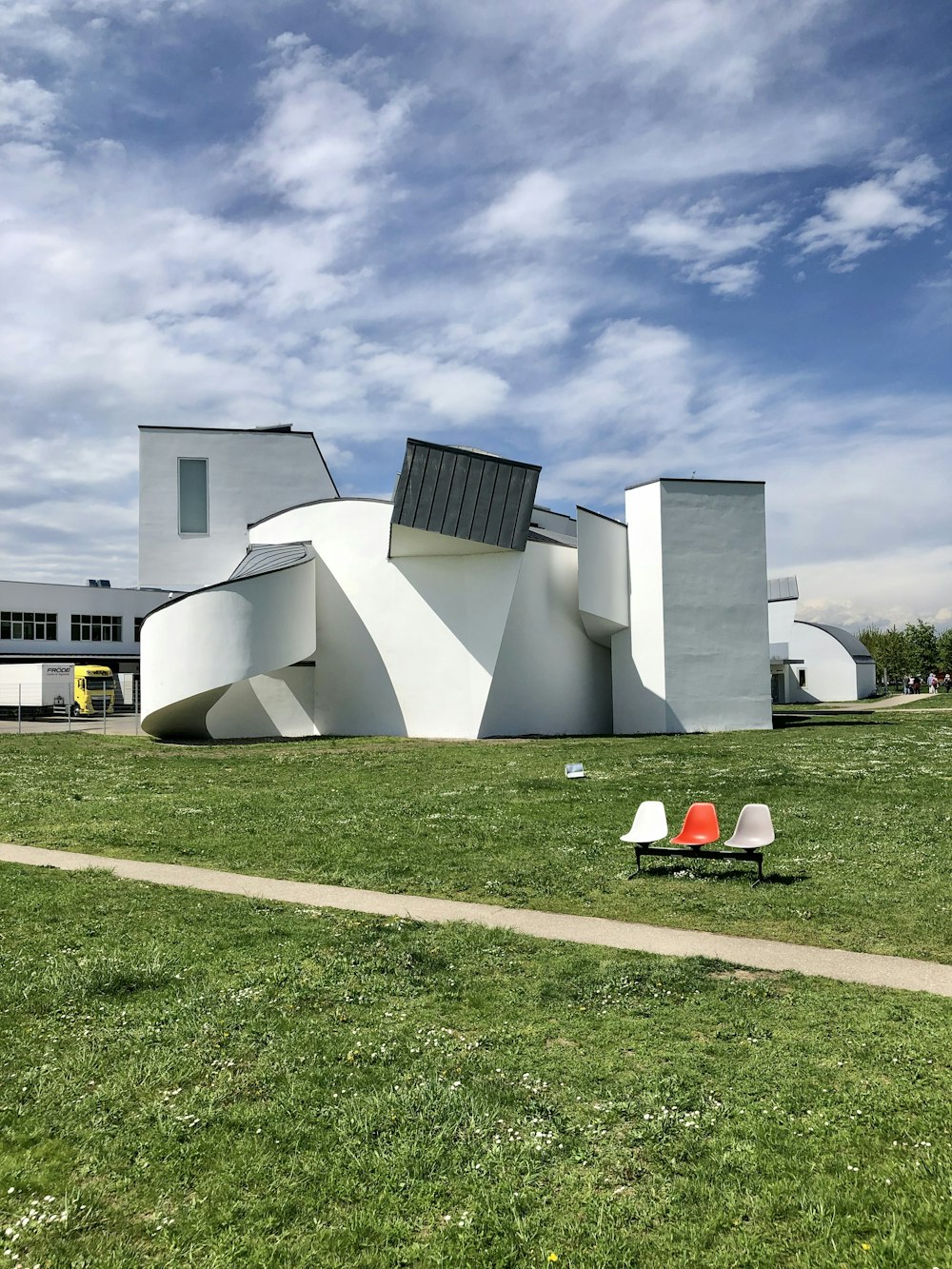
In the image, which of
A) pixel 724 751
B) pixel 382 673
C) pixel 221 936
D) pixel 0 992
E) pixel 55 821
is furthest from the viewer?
pixel 382 673

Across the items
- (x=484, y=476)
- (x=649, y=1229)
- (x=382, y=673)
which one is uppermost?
(x=484, y=476)

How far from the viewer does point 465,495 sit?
28547 millimetres

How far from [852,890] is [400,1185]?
6.66 meters

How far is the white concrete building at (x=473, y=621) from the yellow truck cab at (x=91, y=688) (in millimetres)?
21678

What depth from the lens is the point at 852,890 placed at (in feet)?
30.9

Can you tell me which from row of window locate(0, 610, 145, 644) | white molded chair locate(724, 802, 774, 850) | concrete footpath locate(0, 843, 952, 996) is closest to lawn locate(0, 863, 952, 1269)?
concrete footpath locate(0, 843, 952, 996)

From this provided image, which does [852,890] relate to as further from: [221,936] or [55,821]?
[55,821]

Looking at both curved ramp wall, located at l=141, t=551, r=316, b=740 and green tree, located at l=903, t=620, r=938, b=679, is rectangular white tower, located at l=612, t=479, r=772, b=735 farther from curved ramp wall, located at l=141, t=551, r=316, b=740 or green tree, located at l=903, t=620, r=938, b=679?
green tree, located at l=903, t=620, r=938, b=679

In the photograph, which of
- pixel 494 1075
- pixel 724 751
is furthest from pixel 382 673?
pixel 494 1075

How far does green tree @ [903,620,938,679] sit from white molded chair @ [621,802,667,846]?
93.5 m

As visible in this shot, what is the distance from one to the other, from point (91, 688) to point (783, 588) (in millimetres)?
46225

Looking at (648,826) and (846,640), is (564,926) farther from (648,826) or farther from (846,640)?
(846,640)

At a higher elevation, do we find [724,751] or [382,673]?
[382,673]

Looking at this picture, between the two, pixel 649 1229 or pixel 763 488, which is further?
pixel 763 488
